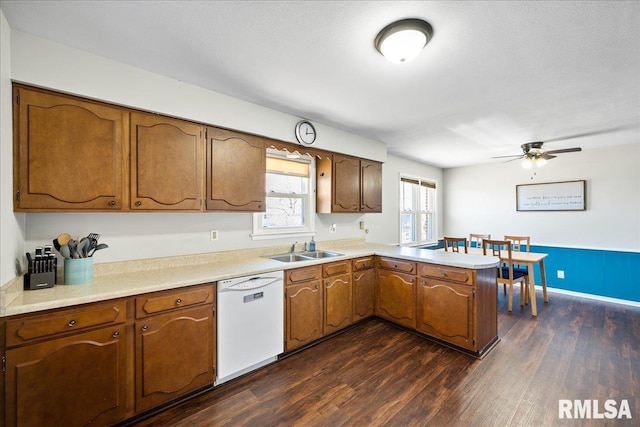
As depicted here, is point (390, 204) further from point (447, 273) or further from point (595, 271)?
point (595, 271)

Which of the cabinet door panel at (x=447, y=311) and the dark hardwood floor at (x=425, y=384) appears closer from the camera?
the dark hardwood floor at (x=425, y=384)

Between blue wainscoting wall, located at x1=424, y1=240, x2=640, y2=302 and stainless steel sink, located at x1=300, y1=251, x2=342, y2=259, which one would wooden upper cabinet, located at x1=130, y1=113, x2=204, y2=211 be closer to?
stainless steel sink, located at x1=300, y1=251, x2=342, y2=259

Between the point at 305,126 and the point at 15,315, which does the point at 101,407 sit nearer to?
the point at 15,315

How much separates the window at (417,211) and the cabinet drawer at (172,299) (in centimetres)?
380

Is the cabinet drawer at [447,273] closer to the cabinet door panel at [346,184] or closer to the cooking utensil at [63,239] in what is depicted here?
the cabinet door panel at [346,184]

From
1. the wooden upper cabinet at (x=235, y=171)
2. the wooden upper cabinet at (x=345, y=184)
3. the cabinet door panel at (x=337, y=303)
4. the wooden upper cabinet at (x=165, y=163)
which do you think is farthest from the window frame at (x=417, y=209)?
the wooden upper cabinet at (x=165, y=163)

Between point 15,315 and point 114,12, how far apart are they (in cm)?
165

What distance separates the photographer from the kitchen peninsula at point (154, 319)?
4.65ft

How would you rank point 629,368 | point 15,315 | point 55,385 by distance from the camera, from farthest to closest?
point 629,368, point 55,385, point 15,315

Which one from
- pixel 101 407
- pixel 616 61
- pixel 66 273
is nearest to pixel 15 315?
pixel 66 273

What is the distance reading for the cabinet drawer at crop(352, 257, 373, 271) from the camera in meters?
3.11

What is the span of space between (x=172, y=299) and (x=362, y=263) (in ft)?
6.64

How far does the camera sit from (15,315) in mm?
1364

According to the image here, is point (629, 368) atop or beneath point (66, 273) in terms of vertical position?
beneath
